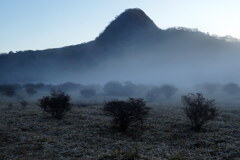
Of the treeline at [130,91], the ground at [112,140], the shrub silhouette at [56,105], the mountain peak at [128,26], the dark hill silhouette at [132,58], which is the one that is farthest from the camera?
the mountain peak at [128,26]

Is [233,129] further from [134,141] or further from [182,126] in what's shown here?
[134,141]

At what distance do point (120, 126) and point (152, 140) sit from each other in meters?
3.68

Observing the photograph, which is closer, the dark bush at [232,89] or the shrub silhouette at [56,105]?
the shrub silhouette at [56,105]

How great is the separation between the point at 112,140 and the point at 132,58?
147 m

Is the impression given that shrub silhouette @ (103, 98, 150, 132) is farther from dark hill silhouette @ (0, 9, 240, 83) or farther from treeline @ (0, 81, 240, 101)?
dark hill silhouette @ (0, 9, 240, 83)

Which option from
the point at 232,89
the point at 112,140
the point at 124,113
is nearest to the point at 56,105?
the point at 124,113

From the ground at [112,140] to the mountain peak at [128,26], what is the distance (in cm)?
15126

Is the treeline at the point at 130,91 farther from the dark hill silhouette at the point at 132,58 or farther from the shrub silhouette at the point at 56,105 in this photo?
the dark hill silhouette at the point at 132,58

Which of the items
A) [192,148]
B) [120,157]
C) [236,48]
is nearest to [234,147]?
[192,148]

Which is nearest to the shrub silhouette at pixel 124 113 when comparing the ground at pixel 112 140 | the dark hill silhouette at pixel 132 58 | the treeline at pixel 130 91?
the ground at pixel 112 140

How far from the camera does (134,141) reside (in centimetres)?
1945

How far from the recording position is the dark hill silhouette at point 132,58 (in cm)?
15312

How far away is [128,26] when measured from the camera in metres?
178

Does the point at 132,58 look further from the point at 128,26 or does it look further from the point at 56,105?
the point at 56,105
